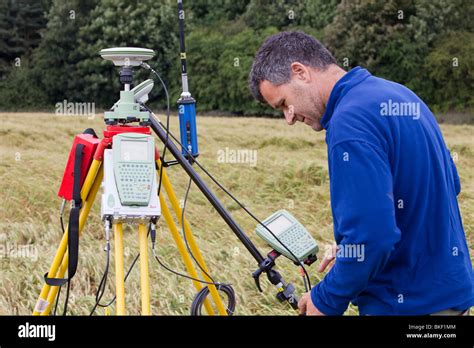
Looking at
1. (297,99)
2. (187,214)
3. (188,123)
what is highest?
(297,99)

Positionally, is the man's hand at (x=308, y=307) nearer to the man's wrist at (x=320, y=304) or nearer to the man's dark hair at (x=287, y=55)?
the man's wrist at (x=320, y=304)

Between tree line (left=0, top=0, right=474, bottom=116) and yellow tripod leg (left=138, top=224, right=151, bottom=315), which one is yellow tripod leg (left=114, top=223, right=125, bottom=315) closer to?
yellow tripod leg (left=138, top=224, right=151, bottom=315)

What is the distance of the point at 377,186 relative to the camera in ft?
6.49

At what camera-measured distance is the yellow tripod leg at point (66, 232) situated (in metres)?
2.82

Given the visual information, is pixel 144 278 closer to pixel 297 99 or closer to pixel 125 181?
pixel 125 181

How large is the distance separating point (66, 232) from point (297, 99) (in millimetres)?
1182

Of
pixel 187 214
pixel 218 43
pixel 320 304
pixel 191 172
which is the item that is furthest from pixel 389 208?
pixel 218 43

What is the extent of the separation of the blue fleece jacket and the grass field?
2203 millimetres

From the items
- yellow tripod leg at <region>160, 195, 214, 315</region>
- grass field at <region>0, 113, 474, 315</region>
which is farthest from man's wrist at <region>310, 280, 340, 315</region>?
grass field at <region>0, 113, 474, 315</region>

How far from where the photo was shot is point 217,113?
3578 centimetres
